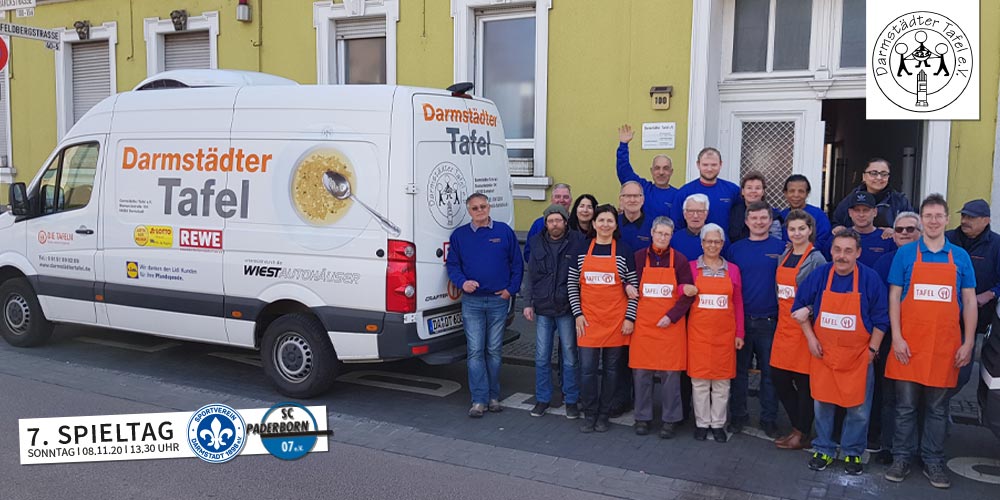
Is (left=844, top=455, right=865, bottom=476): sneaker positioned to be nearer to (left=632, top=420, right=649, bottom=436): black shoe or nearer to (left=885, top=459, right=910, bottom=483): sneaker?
(left=885, top=459, right=910, bottom=483): sneaker

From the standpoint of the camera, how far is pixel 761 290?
5355 mm

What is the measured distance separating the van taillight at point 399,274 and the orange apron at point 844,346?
2.80 metres

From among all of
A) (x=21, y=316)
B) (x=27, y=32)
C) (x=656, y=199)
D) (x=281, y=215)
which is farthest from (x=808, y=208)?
(x=27, y=32)

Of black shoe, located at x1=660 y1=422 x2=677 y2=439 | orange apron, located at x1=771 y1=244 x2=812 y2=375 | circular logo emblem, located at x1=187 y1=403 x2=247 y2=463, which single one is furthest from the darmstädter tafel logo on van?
circular logo emblem, located at x1=187 y1=403 x2=247 y2=463

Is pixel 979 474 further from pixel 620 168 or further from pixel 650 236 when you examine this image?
pixel 620 168

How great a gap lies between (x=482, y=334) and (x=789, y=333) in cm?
222

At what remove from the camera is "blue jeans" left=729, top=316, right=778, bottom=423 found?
17.7 ft

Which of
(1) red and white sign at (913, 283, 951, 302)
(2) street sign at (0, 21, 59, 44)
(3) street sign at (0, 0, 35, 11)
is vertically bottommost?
(1) red and white sign at (913, 283, 951, 302)

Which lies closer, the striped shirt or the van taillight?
the striped shirt

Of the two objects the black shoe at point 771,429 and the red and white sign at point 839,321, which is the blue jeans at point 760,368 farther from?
the red and white sign at point 839,321

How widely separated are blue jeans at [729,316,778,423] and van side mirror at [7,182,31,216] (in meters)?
6.74

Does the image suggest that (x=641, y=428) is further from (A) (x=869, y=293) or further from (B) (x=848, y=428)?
(A) (x=869, y=293)

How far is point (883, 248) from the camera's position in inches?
213

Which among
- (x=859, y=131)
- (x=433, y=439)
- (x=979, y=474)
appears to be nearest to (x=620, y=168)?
(x=433, y=439)
